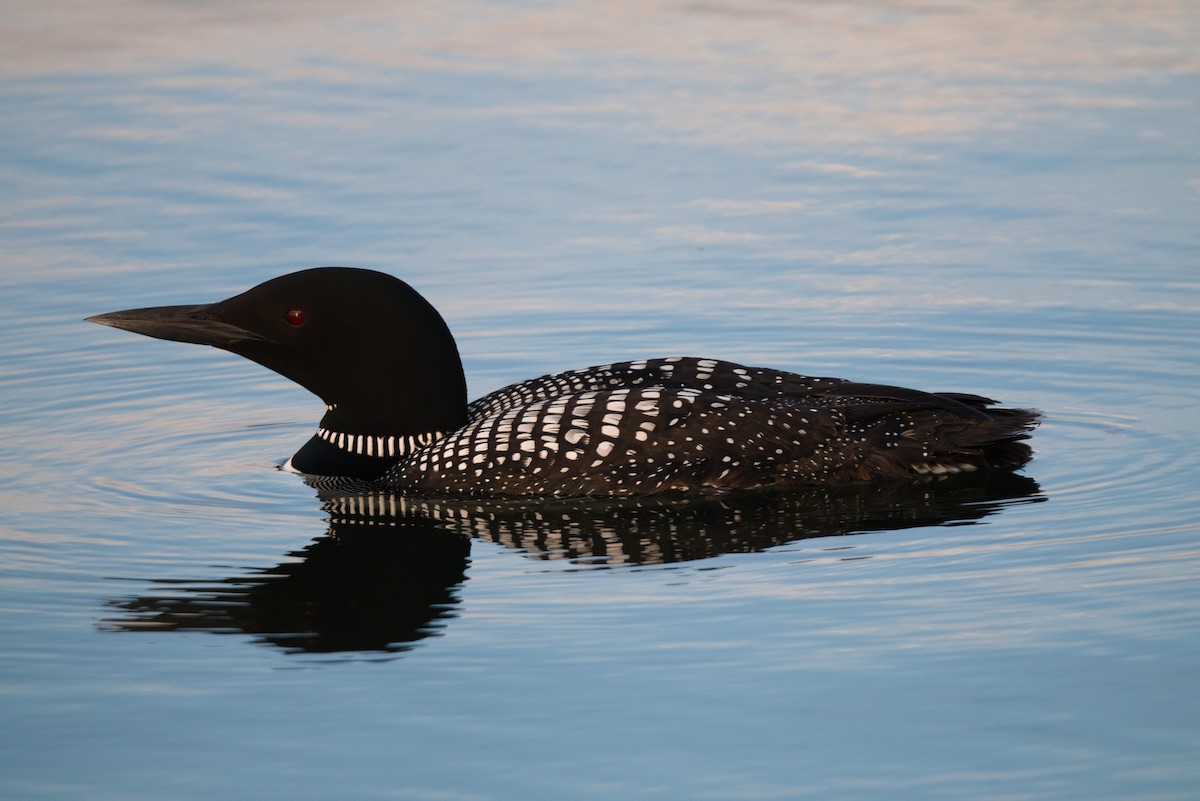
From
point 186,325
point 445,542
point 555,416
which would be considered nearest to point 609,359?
point 555,416

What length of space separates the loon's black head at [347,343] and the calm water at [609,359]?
0.32m

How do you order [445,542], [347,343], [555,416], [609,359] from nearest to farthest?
[445,542], [555,416], [347,343], [609,359]

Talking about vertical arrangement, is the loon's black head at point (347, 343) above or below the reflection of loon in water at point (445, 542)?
above

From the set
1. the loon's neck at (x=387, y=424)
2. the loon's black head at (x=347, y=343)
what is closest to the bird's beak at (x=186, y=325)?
the loon's black head at (x=347, y=343)

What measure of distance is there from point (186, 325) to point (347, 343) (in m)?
0.54

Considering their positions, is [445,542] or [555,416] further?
[555,416]

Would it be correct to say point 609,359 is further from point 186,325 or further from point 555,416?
point 186,325

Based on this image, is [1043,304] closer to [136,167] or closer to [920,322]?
[920,322]

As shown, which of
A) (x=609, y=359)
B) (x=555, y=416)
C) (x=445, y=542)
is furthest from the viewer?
(x=609, y=359)

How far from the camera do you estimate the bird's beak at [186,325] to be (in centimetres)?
647

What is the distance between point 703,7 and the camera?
14.0 metres

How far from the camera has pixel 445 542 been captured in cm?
578

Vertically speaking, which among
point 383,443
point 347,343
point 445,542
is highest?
point 347,343

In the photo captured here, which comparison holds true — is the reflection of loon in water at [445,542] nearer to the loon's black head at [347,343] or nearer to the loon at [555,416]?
the loon at [555,416]
